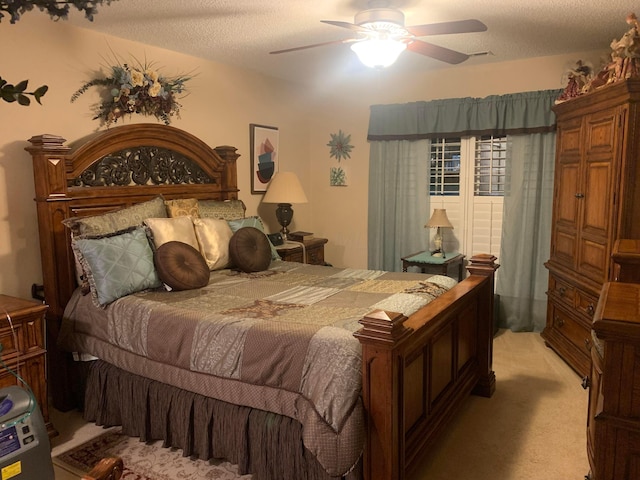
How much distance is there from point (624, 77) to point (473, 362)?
1.98 meters

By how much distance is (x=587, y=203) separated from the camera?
3.54 meters

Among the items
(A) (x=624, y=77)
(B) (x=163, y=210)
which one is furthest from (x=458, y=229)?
(B) (x=163, y=210)

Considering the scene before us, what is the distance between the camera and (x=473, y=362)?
3.23 metres

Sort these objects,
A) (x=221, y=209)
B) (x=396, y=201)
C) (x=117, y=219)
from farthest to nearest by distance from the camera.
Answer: (x=396, y=201) → (x=221, y=209) → (x=117, y=219)

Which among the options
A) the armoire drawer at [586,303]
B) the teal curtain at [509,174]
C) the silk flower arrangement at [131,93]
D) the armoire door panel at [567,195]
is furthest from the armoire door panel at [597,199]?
the silk flower arrangement at [131,93]

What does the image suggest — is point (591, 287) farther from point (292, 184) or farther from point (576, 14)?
point (292, 184)

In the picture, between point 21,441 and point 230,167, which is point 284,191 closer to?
point 230,167

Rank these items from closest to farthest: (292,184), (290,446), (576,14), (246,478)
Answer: (290,446)
(246,478)
(576,14)
(292,184)

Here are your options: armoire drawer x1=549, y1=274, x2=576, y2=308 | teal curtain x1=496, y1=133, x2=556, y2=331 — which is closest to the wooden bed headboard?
teal curtain x1=496, y1=133, x2=556, y2=331

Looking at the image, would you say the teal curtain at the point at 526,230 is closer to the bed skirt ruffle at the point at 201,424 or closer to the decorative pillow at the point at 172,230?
the decorative pillow at the point at 172,230

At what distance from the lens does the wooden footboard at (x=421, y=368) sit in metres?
1.99

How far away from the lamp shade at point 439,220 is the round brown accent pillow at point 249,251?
5.78ft

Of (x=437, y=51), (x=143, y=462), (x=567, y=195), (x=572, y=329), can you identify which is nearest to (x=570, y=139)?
(x=567, y=195)

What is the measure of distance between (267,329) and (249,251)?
132cm
